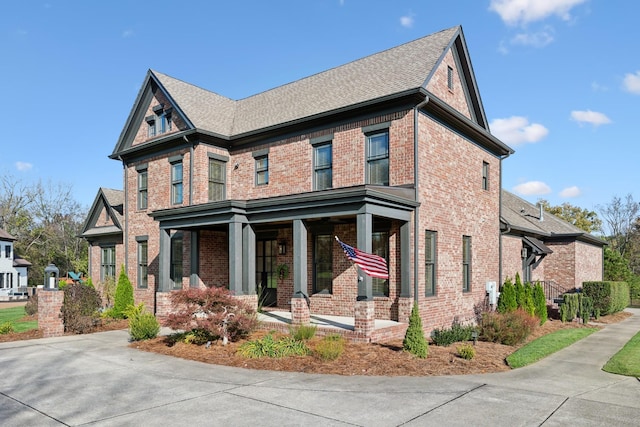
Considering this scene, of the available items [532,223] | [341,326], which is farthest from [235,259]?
[532,223]

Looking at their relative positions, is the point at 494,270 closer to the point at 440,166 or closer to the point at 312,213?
the point at 440,166

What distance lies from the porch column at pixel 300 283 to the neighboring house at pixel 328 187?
1.5 inches

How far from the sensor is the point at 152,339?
1336 cm

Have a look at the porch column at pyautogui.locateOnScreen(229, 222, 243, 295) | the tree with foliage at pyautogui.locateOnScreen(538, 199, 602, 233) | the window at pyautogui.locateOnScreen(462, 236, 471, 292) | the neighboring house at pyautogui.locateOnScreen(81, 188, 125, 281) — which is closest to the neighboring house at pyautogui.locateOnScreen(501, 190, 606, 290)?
the window at pyautogui.locateOnScreen(462, 236, 471, 292)

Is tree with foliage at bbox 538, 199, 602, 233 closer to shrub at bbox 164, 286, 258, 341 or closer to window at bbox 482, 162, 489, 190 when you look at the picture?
window at bbox 482, 162, 489, 190

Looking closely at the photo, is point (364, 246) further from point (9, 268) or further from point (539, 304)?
point (9, 268)

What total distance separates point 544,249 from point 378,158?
11976 mm

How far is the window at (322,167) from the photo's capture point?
15.8 meters

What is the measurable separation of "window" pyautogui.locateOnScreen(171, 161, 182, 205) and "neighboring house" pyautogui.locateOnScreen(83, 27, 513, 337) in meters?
0.05

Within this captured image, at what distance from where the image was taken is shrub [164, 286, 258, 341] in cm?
1170

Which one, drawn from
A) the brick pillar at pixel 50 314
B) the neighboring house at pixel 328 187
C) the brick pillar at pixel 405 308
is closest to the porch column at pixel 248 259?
the neighboring house at pixel 328 187

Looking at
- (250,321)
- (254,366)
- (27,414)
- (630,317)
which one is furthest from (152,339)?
(630,317)

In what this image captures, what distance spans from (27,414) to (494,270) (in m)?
16.4

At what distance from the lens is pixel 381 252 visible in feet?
47.8
